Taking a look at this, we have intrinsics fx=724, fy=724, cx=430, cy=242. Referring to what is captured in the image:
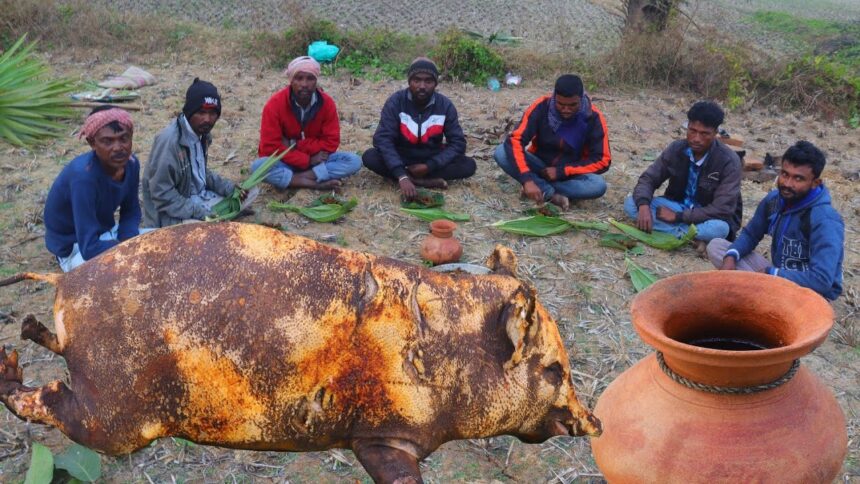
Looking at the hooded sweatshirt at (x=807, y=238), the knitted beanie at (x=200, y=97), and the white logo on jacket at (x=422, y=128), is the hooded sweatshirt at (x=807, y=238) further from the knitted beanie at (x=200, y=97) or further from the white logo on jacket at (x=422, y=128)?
the knitted beanie at (x=200, y=97)

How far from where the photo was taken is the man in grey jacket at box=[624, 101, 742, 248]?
577 cm

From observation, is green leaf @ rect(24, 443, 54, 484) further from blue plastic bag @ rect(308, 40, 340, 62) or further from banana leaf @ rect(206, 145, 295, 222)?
blue plastic bag @ rect(308, 40, 340, 62)

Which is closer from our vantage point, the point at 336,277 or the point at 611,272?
the point at 336,277

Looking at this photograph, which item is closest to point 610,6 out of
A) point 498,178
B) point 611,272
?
point 498,178

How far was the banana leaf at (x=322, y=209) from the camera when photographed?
19.9 feet

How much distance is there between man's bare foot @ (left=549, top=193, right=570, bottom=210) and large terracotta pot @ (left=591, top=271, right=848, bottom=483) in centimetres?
378

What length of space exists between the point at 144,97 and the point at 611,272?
6.40m

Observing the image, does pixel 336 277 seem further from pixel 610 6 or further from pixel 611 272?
pixel 610 6

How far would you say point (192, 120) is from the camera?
17.8ft

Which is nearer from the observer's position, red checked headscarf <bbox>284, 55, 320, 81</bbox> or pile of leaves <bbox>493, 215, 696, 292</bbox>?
pile of leaves <bbox>493, 215, 696, 292</bbox>

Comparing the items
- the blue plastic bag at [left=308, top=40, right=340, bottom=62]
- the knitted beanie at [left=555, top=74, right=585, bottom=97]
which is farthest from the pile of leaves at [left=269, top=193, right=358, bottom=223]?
the blue plastic bag at [left=308, top=40, right=340, bottom=62]

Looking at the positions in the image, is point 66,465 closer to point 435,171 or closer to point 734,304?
point 734,304

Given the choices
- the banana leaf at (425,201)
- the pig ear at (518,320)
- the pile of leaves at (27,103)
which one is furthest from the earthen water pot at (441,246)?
the pile of leaves at (27,103)

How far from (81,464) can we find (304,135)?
4156mm
